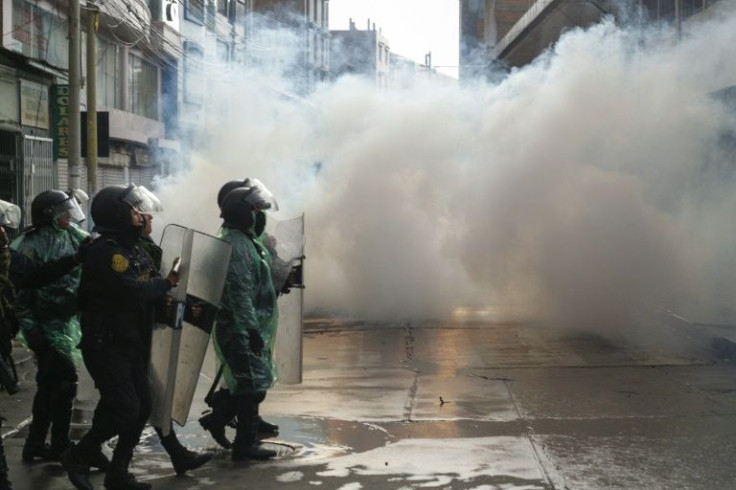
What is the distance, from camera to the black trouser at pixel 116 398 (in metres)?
5.91

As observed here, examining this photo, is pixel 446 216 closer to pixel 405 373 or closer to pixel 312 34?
pixel 405 373

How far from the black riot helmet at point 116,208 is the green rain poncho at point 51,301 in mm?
918

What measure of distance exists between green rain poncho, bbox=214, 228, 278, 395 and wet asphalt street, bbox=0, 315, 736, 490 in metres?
0.52

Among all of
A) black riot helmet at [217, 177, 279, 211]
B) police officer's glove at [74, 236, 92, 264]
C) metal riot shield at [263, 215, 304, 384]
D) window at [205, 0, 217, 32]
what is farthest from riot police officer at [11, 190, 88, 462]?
window at [205, 0, 217, 32]

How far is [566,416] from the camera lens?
8047mm

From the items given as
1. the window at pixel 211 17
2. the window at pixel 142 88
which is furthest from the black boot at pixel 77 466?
the window at pixel 211 17

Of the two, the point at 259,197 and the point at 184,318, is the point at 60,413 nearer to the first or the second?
the point at 184,318

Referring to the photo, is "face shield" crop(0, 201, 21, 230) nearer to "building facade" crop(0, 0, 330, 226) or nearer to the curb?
the curb

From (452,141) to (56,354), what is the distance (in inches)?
417

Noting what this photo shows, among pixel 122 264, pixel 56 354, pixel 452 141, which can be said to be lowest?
pixel 56 354

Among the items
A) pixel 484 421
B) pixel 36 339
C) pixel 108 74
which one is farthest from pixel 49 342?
pixel 108 74

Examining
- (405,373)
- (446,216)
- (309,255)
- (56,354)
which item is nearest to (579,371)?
(405,373)

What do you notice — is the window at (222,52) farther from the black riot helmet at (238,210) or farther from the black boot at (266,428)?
the black riot helmet at (238,210)

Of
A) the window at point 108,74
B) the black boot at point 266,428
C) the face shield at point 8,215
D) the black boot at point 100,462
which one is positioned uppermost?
the window at point 108,74
